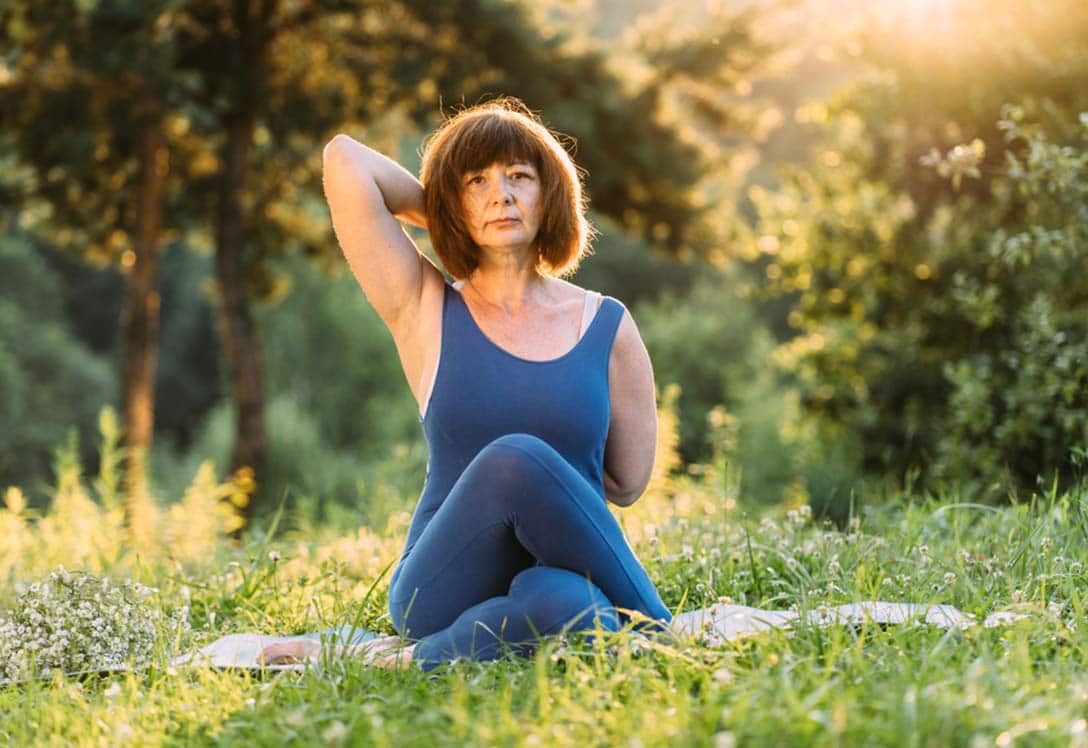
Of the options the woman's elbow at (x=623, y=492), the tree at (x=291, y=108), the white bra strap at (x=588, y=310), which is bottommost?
the woman's elbow at (x=623, y=492)

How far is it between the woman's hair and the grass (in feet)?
3.33

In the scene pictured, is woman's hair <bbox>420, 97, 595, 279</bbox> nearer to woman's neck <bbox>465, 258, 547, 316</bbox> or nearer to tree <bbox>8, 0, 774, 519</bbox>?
woman's neck <bbox>465, 258, 547, 316</bbox>

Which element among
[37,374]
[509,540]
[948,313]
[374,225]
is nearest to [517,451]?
[509,540]

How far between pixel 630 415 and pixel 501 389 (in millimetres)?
439

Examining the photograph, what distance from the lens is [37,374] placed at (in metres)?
21.2

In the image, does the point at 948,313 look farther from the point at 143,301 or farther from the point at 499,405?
the point at 143,301

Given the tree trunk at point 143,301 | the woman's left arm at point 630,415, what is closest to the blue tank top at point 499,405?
the woman's left arm at point 630,415

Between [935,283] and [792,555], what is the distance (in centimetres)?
462

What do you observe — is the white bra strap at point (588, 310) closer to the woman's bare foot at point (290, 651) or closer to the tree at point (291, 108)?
the woman's bare foot at point (290, 651)

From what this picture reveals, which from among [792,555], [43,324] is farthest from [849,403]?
[43,324]

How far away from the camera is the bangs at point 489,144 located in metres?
3.02

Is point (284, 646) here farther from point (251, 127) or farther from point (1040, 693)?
point (251, 127)

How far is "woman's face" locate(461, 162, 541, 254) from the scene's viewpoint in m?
3.05

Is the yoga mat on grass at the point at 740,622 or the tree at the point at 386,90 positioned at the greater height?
the tree at the point at 386,90
